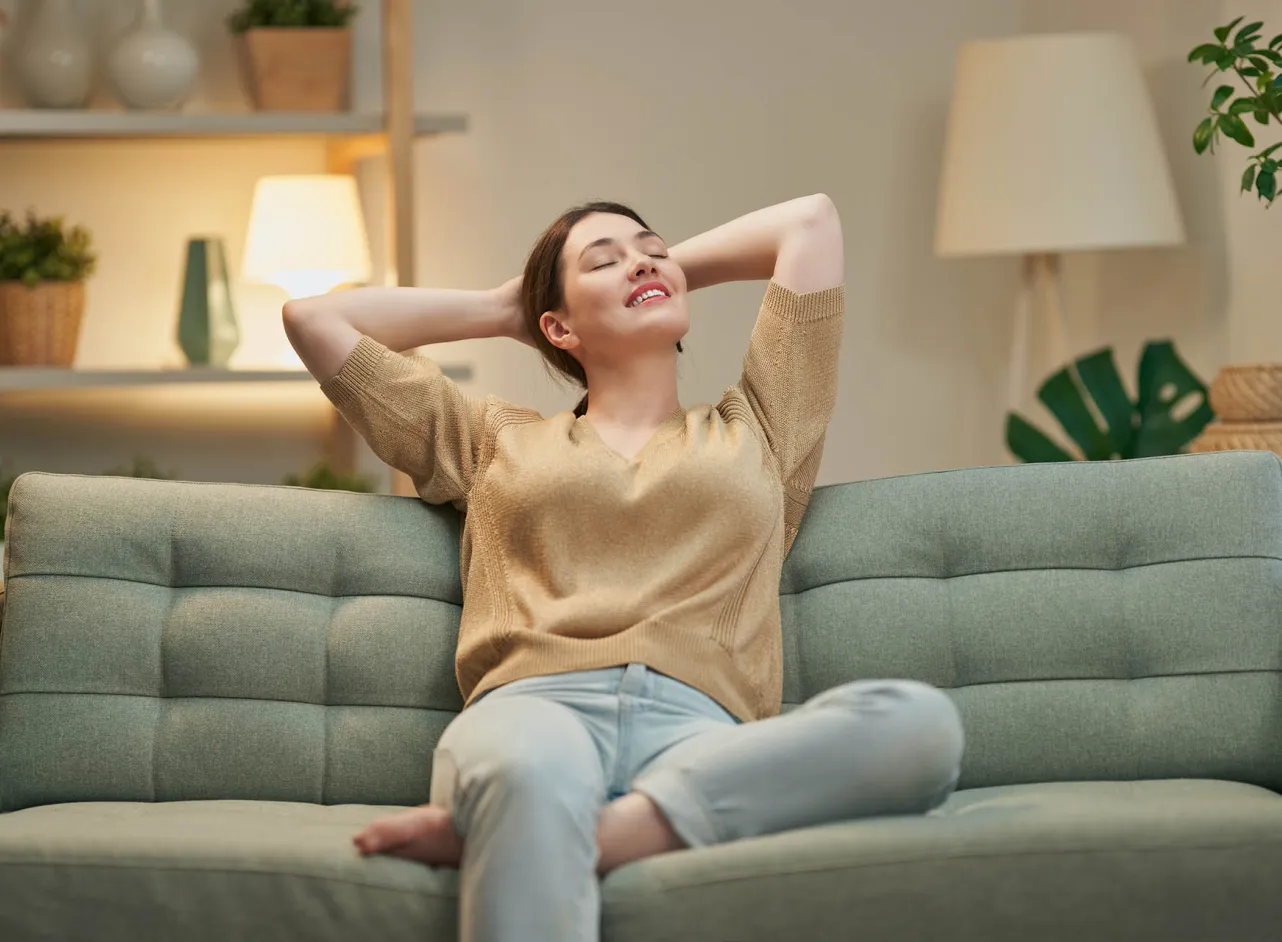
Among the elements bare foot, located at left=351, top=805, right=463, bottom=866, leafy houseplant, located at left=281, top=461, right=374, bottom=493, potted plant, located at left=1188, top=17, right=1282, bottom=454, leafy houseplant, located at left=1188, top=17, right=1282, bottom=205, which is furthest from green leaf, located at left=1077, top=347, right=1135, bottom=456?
bare foot, located at left=351, top=805, right=463, bottom=866

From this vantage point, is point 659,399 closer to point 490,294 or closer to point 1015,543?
point 490,294

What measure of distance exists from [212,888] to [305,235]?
2.05 metres

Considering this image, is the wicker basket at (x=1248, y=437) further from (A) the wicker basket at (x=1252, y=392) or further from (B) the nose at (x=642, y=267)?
(B) the nose at (x=642, y=267)

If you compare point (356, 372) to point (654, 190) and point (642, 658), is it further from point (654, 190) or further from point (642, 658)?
point (654, 190)

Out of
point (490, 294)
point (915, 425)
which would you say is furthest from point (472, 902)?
point (915, 425)

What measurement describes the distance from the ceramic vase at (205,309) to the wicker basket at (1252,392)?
79.4 inches

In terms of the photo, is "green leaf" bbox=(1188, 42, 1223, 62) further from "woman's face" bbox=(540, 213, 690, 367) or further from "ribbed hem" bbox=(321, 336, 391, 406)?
"ribbed hem" bbox=(321, 336, 391, 406)

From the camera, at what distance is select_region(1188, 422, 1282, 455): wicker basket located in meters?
2.59

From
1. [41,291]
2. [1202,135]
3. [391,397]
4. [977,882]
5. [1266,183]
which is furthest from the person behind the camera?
[41,291]

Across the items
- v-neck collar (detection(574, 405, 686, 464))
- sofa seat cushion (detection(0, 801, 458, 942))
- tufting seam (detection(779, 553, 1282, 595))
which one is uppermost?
v-neck collar (detection(574, 405, 686, 464))

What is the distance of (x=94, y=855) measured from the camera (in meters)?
1.61

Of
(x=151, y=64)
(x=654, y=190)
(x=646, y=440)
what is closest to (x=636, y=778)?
(x=646, y=440)

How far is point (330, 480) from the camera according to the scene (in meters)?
3.41

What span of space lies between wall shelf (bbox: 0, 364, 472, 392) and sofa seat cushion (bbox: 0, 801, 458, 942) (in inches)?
69.3
